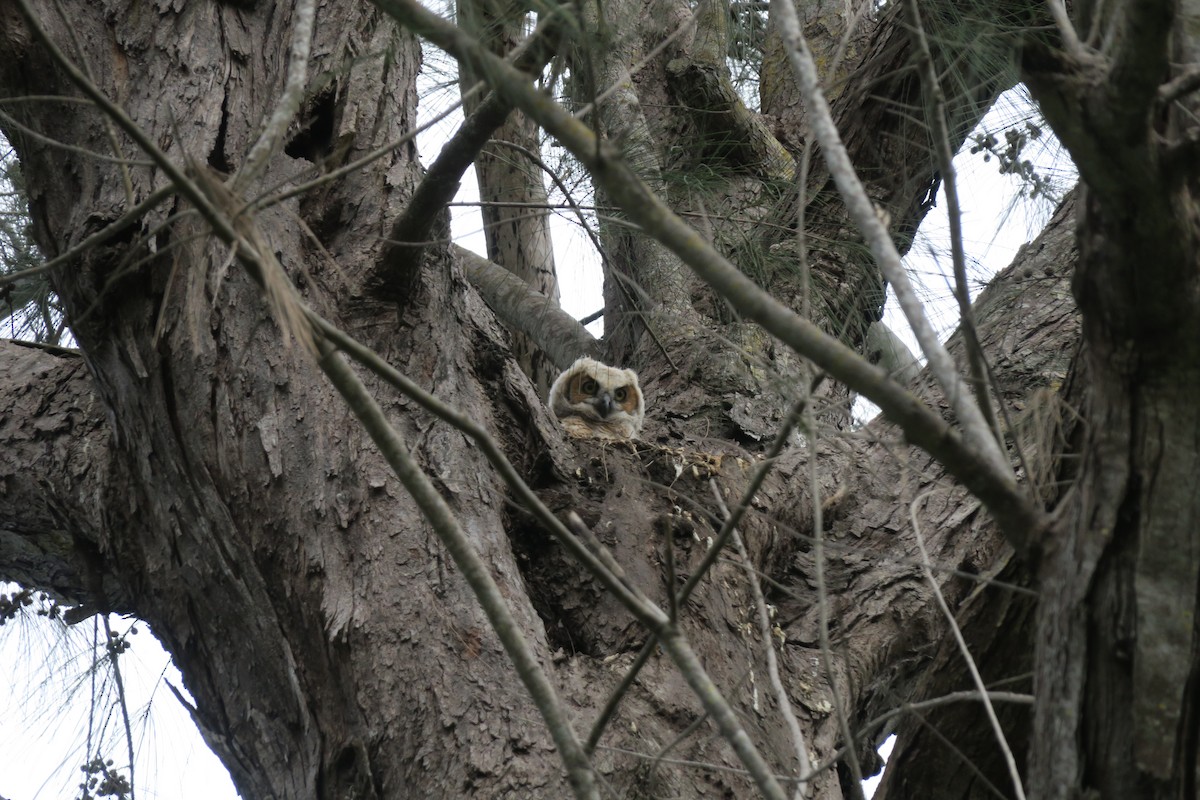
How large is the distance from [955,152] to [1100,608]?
194cm

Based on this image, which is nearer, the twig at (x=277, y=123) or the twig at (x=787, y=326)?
the twig at (x=787, y=326)

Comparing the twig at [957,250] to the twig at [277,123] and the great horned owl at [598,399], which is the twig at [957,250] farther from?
the great horned owl at [598,399]

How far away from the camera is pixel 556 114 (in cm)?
142

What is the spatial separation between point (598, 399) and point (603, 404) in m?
0.04

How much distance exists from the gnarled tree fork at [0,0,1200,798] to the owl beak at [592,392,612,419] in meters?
1.81

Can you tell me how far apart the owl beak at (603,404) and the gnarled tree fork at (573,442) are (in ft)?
5.95

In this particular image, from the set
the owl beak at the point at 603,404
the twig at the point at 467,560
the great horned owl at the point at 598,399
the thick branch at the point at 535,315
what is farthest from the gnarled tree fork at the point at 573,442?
the owl beak at the point at 603,404

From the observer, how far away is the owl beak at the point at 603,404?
224 inches

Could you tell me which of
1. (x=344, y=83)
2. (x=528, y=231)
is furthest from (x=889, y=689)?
(x=528, y=231)

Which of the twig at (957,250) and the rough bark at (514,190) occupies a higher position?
the rough bark at (514,190)

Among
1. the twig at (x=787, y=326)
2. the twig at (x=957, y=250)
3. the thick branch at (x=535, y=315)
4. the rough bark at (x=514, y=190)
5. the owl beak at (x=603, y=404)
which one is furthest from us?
the owl beak at (x=603, y=404)

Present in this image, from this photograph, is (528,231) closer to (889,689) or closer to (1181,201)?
(889,689)

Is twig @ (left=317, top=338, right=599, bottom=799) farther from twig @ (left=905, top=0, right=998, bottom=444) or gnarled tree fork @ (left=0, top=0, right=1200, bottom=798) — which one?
twig @ (left=905, top=0, right=998, bottom=444)

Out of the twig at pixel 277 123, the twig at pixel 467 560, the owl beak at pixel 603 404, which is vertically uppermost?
the owl beak at pixel 603 404
